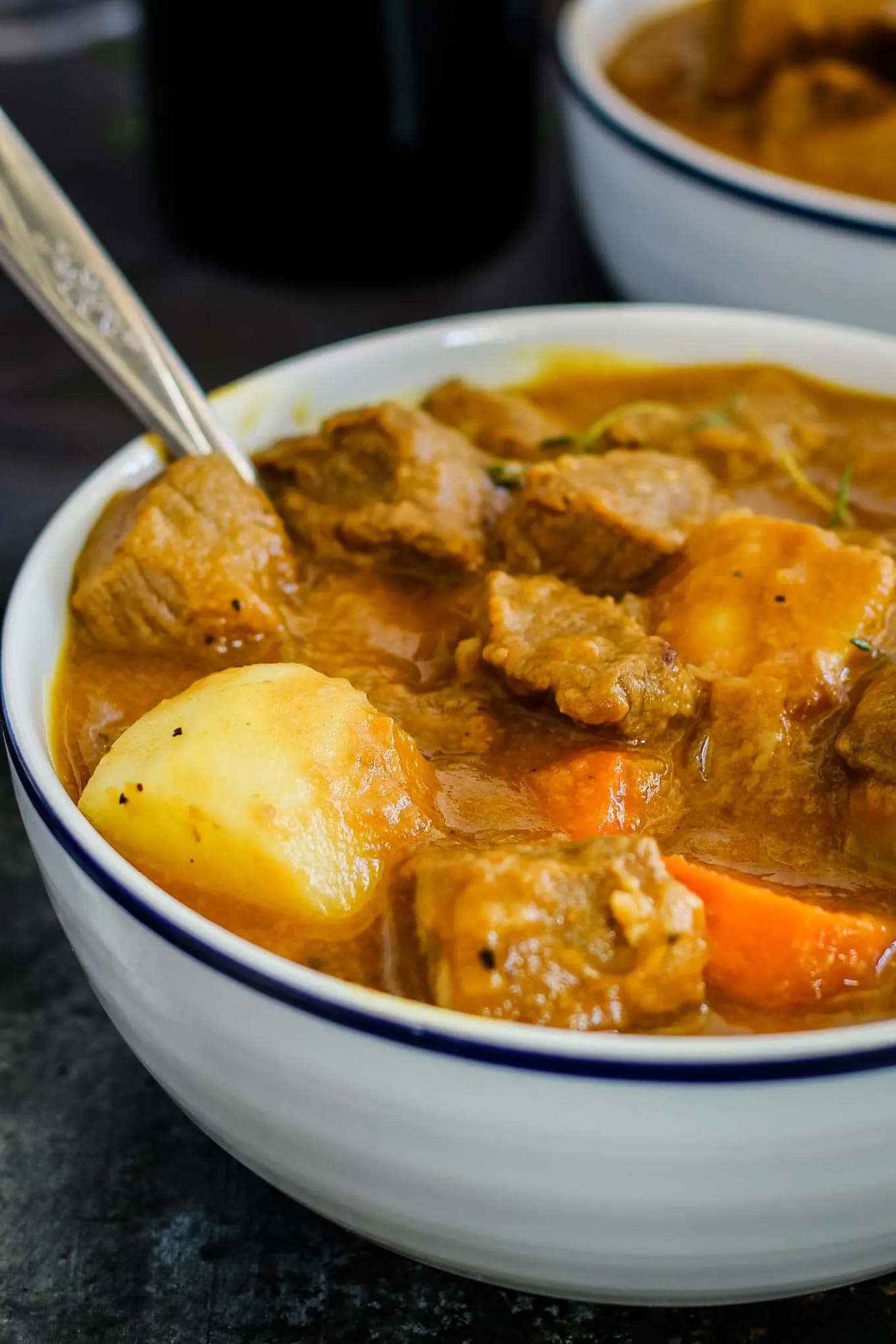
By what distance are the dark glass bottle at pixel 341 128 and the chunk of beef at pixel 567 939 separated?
2.32 m

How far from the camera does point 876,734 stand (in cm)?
182

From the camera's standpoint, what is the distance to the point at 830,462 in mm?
2486

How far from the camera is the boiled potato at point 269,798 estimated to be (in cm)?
168

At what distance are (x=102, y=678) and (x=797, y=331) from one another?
136 centimetres

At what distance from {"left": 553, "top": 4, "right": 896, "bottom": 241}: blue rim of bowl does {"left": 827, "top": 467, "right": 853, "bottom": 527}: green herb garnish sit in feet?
2.25

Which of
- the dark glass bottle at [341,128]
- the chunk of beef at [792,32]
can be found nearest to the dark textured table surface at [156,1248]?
the dark glass bottle at [341,128]

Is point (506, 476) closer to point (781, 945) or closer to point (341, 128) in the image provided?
point (781, 945)

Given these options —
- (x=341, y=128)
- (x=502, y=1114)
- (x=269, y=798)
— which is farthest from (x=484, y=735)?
(x=341, y=128)

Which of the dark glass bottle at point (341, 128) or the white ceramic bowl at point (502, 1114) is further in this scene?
the dark glass bottle at point (341, 128)

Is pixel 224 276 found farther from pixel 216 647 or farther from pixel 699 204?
pixel 216 647

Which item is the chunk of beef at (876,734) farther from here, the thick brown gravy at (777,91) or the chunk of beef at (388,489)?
the thick brown gravy at (777,91)

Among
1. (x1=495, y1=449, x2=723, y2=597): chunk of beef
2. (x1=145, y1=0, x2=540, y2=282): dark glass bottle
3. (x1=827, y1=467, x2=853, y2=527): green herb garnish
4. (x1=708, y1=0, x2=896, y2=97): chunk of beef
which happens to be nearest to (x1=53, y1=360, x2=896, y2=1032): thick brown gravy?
(x1=827, y1=467, x2=853, y2=527): green herb garnish

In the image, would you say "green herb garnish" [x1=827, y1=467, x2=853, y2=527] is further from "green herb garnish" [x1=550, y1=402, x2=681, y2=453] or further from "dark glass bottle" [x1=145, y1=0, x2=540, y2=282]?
"dark glass bottle" [x1=145, y1=0, x2=540, y2=282]

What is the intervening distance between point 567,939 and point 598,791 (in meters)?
0.34
